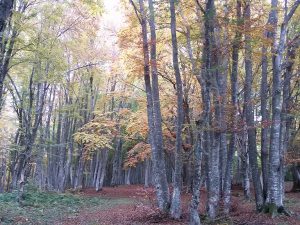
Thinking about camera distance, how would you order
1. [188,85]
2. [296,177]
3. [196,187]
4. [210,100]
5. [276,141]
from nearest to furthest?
1. [196,187]
2. [210,100]
3. [276,141]
4. [188,85]
5. [296,177]

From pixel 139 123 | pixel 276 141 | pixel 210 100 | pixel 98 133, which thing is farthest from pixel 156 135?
pixel 98 133

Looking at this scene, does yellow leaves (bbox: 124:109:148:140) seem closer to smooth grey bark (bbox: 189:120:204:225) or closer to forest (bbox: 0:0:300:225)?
forest (bbox: 0:0:300:225)

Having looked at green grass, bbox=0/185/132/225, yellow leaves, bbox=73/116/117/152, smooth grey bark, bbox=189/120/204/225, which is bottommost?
green grass, bbox=0/185/132/225

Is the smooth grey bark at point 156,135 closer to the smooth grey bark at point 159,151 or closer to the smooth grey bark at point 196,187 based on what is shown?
the smooth grey bark at point 159,151

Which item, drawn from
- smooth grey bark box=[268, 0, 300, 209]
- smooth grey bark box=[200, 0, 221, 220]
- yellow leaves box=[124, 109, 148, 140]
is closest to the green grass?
yellow leaves box=[124, 109, 148, 140]

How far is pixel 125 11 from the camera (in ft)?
50.9

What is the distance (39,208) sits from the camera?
16203 mm

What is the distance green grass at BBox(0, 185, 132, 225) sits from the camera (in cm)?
1220

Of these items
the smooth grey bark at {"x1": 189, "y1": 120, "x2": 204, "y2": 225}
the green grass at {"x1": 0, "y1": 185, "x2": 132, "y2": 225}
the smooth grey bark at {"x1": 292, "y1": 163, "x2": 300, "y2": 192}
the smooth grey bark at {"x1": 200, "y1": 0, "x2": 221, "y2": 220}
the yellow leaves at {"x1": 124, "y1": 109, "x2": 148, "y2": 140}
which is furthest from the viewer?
the smooth grey bark at {"x1": 292, "y1": 163, "x2": 300, "y2": 192}

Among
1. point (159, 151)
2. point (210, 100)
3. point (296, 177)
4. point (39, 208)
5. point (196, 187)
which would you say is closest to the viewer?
point (196, 187)

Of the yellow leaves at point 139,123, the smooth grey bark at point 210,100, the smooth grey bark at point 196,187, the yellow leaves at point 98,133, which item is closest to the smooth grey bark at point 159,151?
the smooth grey bark at point 210,100

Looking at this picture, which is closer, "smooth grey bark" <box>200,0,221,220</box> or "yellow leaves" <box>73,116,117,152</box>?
"smooth grey bark" <box>200,0,221,220</box>

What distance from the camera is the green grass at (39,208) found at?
12.2 m

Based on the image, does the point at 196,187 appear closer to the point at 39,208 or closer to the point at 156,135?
the point at 156,135
